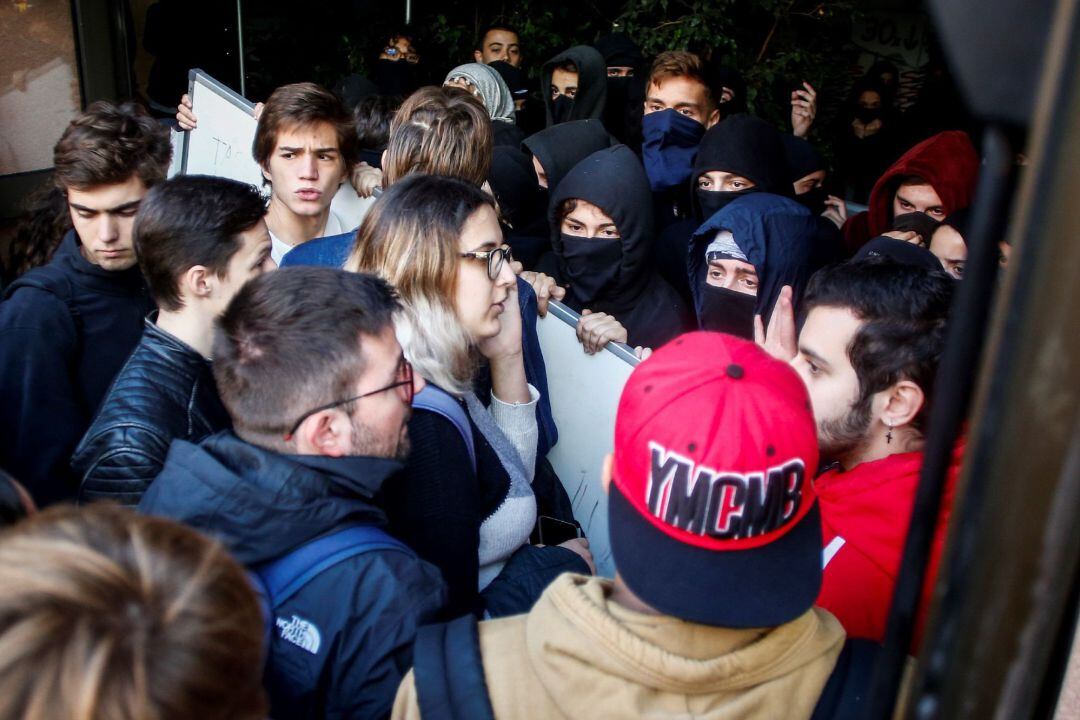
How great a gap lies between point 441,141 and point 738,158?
1325mm

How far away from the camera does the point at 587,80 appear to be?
532cm

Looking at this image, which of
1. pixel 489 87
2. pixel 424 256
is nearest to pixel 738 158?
pixel 424 256

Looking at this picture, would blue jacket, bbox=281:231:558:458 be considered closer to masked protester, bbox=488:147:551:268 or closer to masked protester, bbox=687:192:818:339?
masked protester, bbox=687:192:818:339

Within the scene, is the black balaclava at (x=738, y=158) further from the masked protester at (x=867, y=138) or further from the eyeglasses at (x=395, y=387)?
the masked protester at (x=867, y=138)

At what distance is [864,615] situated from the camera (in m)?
1.58

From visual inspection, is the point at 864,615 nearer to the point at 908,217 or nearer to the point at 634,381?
the point at 634,381

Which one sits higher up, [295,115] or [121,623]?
[295,115]

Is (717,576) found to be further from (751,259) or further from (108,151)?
(108,151)

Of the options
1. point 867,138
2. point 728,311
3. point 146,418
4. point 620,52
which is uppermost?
point 620,52

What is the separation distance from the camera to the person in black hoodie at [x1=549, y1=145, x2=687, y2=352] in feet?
10.4

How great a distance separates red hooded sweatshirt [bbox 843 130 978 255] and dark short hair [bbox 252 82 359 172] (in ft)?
7.85

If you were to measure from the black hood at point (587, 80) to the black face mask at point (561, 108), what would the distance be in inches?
2.2

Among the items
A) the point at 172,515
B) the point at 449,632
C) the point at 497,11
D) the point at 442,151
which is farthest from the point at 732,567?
the point at 497,11

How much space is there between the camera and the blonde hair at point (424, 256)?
82.1 inches
